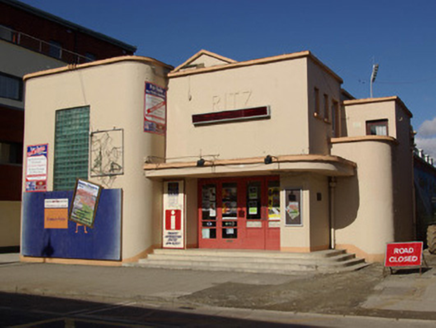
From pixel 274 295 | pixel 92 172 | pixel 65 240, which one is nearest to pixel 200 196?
pixel 92 172

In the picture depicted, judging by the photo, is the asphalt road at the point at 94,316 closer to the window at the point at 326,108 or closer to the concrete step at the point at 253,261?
the concrete step at the point at 253,261

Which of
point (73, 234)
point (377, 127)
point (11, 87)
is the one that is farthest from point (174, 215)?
point (11, 87)

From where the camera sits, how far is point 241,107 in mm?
17062

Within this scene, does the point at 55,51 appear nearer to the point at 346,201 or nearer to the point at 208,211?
the point at 208,211

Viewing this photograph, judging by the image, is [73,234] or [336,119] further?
[336,119]

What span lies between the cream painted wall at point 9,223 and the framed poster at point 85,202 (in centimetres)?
778

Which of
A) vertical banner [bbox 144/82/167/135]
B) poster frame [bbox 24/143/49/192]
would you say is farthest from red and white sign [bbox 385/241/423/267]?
poster frame [bbox 24/143/49/192]

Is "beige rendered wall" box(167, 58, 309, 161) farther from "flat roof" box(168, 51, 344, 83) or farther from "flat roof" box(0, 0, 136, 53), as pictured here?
"flat roof" box(0, 0, 136, 53)

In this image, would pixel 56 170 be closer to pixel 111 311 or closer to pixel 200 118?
pixel 200 118

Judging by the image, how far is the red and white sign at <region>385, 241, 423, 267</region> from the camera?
13.2 meters

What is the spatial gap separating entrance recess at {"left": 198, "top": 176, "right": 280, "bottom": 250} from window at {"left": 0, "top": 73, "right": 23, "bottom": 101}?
1193 cm

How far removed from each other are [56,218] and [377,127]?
41.3 ft

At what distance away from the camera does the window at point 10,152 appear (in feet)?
76.7

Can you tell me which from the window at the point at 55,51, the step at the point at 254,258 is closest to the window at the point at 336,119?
the step at the point at 254,258
